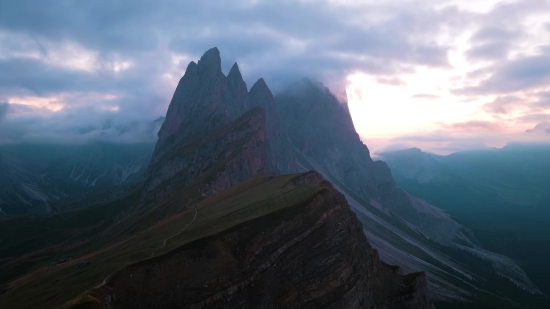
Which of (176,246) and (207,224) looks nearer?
(176,246)

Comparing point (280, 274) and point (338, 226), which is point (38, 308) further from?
point (338, 226)

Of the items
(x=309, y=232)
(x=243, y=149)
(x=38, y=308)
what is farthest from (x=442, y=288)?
(x=38, y=308)

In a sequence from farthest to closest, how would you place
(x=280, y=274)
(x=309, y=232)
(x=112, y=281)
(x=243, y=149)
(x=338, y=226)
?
(x=243, y=149) < (x=338, y=226) < (x=309, y=232) < (x=280, y=274) < (x=112, y=281)

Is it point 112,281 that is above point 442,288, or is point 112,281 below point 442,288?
above

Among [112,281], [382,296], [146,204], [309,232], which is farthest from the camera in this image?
[146,204]

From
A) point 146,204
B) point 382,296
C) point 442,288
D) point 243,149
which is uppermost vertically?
point 243,149

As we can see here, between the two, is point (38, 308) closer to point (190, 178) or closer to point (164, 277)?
point (164, 277)

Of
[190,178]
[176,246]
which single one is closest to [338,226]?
[176,246]
